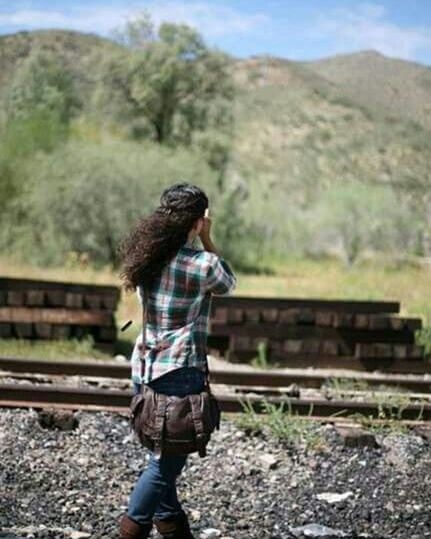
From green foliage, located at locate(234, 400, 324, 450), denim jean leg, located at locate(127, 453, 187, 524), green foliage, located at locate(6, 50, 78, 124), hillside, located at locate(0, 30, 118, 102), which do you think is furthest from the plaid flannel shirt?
hillside, located at locate(0, 30, 118, 102)

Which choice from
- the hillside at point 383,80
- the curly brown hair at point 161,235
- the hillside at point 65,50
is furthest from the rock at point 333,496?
the hillside at point 65,50

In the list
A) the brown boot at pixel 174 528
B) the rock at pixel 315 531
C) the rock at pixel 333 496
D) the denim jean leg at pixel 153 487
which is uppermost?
the denim jean leg at pixel 153 487

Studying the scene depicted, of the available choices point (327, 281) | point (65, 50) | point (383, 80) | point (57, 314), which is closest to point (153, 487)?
point (57, 314)

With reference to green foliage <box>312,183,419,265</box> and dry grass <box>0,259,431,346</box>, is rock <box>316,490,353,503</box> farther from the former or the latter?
green foliage <box>312,183,419,265</box>

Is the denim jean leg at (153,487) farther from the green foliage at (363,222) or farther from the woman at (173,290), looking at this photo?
the green foliage at (363,222)

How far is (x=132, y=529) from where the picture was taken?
4.14 m

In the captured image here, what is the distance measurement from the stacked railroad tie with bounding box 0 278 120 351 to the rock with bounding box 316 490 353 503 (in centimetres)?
544

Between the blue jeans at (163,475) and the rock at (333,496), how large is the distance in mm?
1547

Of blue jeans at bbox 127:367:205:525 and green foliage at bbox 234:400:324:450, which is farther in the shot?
green foliage at bbox 234:400:324:450

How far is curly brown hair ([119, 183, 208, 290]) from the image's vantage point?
13.1 ft

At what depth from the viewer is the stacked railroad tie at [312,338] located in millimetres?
10727

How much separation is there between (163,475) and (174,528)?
0.32m

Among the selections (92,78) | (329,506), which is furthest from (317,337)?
(92,78)

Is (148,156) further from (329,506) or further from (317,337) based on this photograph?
(329,506)
